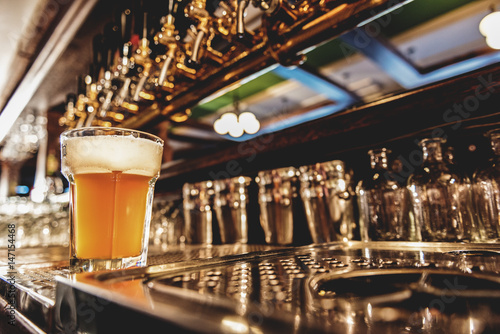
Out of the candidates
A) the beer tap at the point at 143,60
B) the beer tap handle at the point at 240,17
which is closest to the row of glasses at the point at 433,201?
the beer tap handle at the point at 240,17

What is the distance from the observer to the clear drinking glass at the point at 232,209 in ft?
4.89

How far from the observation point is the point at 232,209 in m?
1.50

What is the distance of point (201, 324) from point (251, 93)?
20.0 feet

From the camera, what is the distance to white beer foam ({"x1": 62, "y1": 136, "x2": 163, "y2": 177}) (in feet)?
2.65

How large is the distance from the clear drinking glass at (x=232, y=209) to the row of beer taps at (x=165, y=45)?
528mm

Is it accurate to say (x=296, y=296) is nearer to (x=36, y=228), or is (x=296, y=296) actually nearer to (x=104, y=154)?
(x=104, y=154)

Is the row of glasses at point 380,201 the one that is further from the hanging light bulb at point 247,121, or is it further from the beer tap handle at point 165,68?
the hanging light bulb at point 247,121

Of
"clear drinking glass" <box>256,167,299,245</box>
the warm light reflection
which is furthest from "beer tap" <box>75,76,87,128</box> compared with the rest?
the warm light reflection

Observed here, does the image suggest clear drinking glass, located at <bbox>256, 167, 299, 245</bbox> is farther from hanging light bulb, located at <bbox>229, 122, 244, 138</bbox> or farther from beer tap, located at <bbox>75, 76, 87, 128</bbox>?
hanging light bulb, located at <bbox>229, 122, 244, 138</bbox>

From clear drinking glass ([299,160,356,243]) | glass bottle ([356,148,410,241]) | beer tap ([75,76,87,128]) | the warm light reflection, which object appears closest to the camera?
the warm light reflection

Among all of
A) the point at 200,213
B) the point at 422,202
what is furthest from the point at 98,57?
the point at 422,202

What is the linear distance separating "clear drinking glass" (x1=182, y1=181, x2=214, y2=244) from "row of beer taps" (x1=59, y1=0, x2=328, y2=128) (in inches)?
20.2

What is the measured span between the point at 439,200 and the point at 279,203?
54 centimetres

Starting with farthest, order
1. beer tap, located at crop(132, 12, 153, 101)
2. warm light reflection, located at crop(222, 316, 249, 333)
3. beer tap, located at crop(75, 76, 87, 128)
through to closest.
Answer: beer tap, located at crop(75, 76, 87, 128)
beer tap, located at crop(132, 12, 153, 101)
warm light reflection, located at crop(222, 316, 249, 333)
